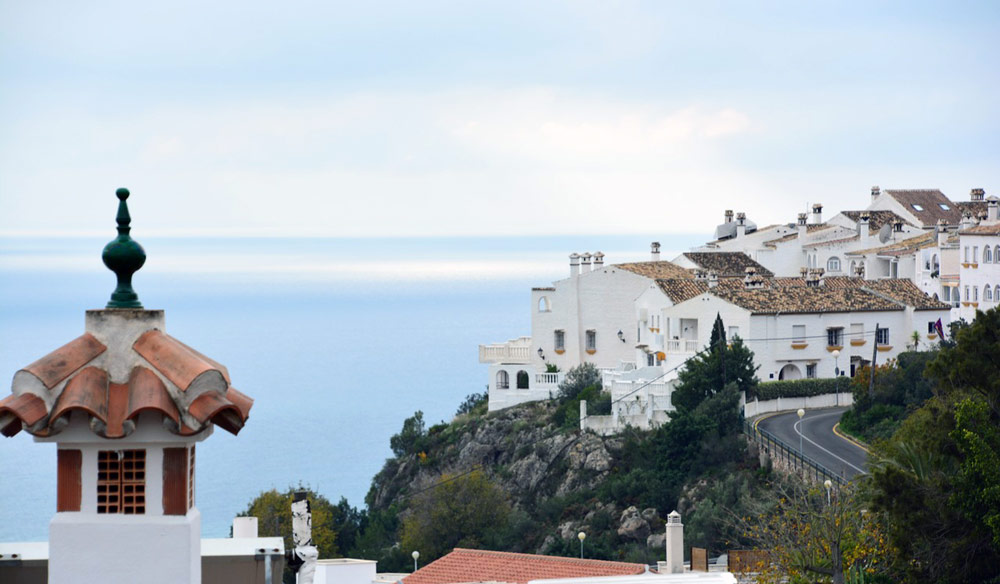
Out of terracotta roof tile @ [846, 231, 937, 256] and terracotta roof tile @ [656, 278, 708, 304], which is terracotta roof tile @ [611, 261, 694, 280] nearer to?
terracotta roof tile @ [656, 278, 708, 304]

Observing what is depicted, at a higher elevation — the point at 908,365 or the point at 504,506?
the point at 908,365

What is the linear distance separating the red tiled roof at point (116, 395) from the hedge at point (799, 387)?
5406 centimetres

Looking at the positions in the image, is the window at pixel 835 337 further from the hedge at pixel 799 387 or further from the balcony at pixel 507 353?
the balcony at pixel 507 353

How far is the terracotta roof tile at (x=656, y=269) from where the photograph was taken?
72.4m

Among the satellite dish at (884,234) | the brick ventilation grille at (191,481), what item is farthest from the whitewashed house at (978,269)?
the brick ventilation grille at (191,481)

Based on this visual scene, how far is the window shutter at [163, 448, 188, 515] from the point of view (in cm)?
702

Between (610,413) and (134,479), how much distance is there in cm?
5680

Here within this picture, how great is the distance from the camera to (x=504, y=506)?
6053 centimetres

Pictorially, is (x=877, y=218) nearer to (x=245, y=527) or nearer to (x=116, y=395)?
(x=245, y=527)

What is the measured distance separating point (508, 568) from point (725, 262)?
153 feet

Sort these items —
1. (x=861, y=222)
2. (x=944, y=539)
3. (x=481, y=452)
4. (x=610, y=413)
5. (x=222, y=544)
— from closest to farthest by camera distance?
A: (x=222, y=544) < (x=944, y=539) < (x=610, y=413) < (x=481, y=452) < (x=861, y=222)

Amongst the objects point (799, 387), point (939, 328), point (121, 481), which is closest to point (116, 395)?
point (121, 481)

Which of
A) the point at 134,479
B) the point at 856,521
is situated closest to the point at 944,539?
the point at 856,521

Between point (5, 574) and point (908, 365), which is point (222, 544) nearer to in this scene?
point (5, 574)
